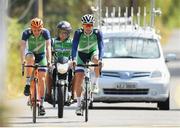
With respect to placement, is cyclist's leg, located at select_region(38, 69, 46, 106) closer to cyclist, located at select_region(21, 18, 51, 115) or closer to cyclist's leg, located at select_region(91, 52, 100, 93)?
cyclist, located at select_region(21, 18, 51, 115)

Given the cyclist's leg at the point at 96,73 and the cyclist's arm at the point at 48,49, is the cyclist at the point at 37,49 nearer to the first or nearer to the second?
the cyclist's arm at the point at 48,49

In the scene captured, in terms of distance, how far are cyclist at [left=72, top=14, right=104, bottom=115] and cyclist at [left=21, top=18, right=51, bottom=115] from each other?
0.54 metres

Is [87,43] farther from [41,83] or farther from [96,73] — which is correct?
[41,83]

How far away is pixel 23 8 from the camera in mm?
54406

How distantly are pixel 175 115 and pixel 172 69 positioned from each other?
79.5 feet

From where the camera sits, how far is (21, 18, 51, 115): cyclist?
19156 mm

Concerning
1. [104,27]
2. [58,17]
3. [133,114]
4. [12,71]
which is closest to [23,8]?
[58,17]

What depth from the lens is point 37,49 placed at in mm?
19406

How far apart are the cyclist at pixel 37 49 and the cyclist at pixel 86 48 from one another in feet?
1.76

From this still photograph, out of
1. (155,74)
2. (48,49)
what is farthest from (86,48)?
(155,74)

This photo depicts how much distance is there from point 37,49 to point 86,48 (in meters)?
0.94

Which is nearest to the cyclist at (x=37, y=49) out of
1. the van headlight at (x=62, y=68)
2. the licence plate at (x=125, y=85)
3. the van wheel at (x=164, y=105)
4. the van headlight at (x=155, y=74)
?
the van headlight at (x=62, y=68)

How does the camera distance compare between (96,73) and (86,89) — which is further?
(96,73)

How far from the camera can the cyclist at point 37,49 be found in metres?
19.2
